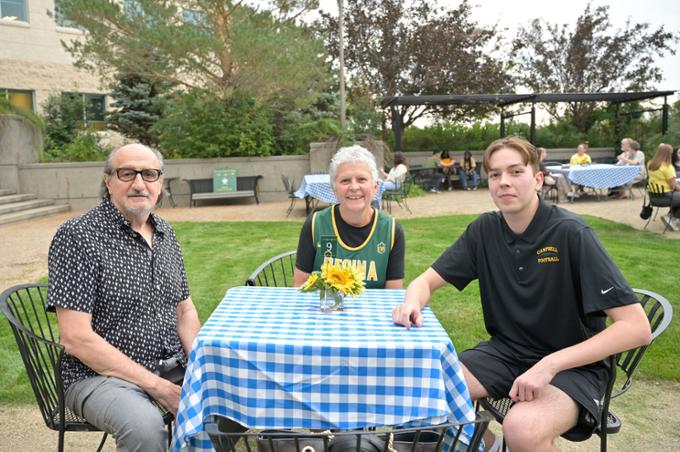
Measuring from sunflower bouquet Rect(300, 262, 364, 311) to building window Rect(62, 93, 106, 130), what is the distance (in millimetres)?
22658

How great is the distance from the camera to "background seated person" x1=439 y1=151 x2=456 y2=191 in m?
18.7

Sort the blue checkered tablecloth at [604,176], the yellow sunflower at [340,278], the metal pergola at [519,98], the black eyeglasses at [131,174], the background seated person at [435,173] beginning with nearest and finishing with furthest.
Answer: the yellow sunflower at [340,278]
the black eyeglasses at [131,174]
the blue checkered tablecloth at [604,176]
the background seated person at [435,173]
the metal pergola at [519,98]

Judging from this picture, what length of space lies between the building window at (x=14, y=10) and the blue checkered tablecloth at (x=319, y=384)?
26.6 m

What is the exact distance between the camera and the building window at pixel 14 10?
2358cm

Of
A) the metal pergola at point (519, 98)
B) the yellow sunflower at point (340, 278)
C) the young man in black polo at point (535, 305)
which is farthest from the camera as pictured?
the metal pergola at point (519, 98)

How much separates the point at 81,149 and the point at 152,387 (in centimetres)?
1562

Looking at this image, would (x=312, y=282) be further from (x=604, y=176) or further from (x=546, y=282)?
(x=604, y=176)

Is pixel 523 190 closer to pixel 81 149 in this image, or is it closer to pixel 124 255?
pixel 124 255

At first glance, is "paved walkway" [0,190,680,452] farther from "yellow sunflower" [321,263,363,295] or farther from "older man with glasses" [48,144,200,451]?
"yellow sunflower" [321,263,363,295]

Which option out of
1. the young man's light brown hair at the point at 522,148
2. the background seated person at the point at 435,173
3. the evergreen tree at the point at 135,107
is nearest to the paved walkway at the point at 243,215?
the background seated person at the point at 435,173

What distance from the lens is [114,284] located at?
7.70ft

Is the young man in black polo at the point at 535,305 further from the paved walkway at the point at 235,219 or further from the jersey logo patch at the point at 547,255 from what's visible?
the paved walkway at the point at 235,219

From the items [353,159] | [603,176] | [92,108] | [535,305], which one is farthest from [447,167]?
[535,305]

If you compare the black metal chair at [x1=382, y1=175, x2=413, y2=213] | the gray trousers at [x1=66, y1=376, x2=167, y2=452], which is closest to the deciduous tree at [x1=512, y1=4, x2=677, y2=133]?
the black metal chair at [x1=382, y1=175, x2=413, y2=213]
